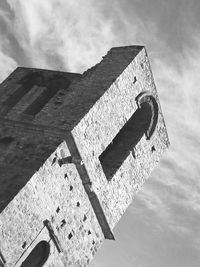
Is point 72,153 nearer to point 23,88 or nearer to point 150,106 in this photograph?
point 23,88

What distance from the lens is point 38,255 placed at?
36.3ft

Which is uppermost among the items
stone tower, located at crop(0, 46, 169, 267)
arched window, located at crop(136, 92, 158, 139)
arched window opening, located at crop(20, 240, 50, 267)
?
arched window, located at crop(136, 92, 158, 139)

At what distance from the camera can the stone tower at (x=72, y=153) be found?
10.4m

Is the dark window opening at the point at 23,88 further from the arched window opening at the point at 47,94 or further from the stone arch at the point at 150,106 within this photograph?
the stone arch at the point at 150,106

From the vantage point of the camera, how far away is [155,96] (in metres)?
14.5

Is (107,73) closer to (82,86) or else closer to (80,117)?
(82,86)

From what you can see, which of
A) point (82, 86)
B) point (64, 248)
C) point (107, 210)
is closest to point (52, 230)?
point (64, 248)

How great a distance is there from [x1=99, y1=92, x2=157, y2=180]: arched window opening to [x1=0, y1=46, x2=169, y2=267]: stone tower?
3 centimetres

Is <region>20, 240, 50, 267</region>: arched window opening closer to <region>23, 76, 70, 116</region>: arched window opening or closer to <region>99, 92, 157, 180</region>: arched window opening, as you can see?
<region>99, 92, 157, 180</region>: arched window opening

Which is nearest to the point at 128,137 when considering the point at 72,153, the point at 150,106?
the point at 150,106

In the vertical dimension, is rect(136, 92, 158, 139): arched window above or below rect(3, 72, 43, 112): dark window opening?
above

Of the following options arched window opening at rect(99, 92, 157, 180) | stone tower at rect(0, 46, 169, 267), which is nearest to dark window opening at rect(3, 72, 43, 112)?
stone tower at rect(0, 46, 169, 267)

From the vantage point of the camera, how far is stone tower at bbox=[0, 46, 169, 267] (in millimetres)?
10422

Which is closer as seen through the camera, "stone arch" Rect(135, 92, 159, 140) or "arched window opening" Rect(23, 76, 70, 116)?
"arched window opening" Rect(23, 76, 70, 116)
